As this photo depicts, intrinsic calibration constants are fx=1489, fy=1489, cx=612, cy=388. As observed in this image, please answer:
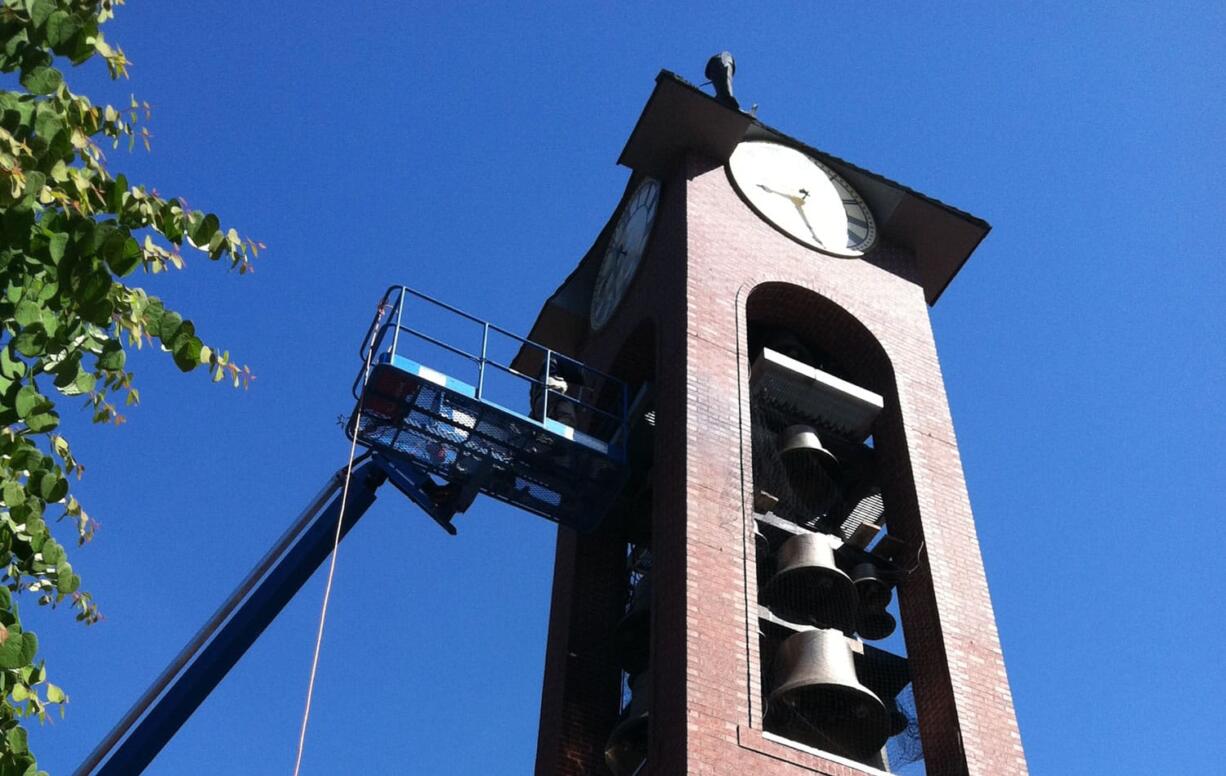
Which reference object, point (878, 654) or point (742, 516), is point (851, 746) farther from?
point (742, 516)

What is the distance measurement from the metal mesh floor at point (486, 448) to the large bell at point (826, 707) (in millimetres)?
3210

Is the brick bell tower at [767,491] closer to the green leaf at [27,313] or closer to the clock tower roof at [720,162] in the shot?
the clock tower roof at [720,162]

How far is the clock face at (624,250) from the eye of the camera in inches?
637

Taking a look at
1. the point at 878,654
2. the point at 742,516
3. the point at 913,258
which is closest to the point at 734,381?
the point at 742,516

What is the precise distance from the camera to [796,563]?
473 inches

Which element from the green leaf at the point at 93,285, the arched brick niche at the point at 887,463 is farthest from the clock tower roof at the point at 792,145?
the green leaf at the point at 93,285

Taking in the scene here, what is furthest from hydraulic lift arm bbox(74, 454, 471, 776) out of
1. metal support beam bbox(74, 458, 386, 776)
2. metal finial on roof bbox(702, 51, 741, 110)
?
metal finial on roof bbox(702, 51, 741, 110)

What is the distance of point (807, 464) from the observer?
535 inches

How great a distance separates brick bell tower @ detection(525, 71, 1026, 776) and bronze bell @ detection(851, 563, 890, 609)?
0.02 m

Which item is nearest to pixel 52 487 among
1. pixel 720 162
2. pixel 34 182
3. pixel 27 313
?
pixel 27 313

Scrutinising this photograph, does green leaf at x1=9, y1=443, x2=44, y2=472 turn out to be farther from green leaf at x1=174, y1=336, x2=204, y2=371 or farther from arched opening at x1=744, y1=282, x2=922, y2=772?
arched opening at x1=744, y1=282, x2=922, y2=772

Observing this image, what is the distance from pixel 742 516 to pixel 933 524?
2.06 metres

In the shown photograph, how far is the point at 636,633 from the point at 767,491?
1.75 metres

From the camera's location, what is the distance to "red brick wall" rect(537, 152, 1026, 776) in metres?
10.5
